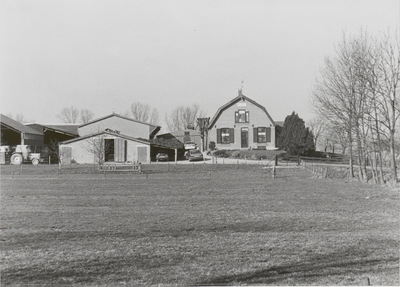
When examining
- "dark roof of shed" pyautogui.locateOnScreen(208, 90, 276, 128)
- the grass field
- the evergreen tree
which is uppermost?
"dark roof of shed" pyautogui.locateOnScreen(208, 90, 276, 128)

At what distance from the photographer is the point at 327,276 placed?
6.56m

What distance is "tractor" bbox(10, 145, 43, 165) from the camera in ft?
140

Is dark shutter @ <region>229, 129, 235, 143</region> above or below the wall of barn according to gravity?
above

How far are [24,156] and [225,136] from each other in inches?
1050

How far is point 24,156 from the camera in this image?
43.7m

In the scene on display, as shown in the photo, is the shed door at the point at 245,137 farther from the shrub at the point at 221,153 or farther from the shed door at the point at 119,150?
the shed door at the point at 119,150

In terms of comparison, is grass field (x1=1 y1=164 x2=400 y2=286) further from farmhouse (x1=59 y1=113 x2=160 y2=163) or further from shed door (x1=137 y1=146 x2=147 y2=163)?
shed door (x1=137 y1=146 x2=147 y2=163)

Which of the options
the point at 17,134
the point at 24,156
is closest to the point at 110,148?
the point at 24,156

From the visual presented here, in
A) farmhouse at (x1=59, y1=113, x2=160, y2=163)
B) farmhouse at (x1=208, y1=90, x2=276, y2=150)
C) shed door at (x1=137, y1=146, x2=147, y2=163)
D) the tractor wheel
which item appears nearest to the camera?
the tractor wheel

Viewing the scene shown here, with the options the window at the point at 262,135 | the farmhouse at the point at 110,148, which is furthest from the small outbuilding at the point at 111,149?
the window at the point at 262,135

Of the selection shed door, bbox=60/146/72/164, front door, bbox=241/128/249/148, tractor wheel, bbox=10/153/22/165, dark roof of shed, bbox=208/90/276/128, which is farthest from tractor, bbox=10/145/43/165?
front door, bbox=241/128/249/148

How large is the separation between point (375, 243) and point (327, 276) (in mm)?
2833

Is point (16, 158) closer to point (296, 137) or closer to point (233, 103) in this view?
point (233, 103)

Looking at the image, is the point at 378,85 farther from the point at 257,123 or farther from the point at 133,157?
the point at 257,123
